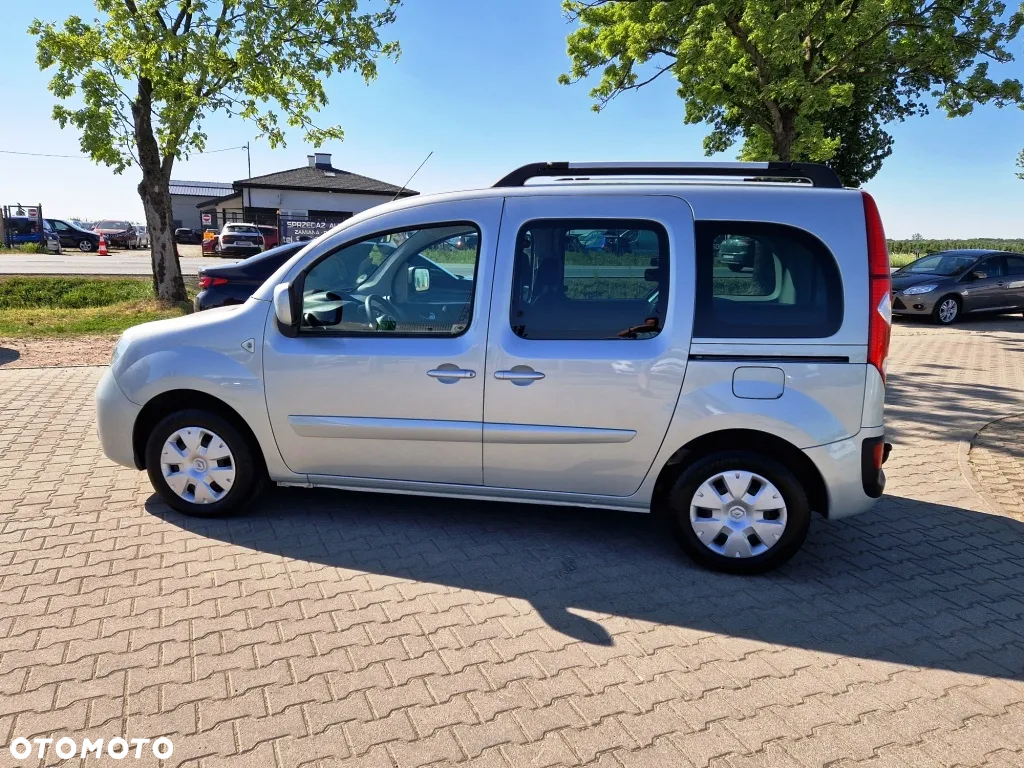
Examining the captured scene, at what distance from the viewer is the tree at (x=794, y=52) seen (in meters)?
13.8

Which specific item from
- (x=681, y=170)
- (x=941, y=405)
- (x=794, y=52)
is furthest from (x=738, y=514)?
(x=794, y=52)

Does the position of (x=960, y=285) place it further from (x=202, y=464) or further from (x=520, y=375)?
(x=202, y=464)

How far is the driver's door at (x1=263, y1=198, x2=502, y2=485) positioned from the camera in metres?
3.94

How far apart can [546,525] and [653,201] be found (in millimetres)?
1971

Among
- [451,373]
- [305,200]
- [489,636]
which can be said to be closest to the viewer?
[489,636]

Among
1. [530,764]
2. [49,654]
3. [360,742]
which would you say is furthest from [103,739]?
[530,764]

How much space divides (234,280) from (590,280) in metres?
6.40

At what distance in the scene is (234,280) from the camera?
895 centimetres

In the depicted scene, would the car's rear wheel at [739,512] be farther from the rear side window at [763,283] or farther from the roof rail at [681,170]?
the roof rail at [681,170]

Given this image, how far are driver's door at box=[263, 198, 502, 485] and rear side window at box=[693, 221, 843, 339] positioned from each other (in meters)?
1.10

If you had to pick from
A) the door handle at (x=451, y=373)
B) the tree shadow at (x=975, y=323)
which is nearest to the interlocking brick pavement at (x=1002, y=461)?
the door handle at (x=451, y=373)

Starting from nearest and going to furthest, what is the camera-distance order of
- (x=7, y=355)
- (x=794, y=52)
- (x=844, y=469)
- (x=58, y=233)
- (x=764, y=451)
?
(x=844, y=469)
(x=764, y=451)
(x=7, y=355)
(x=794, y=52)
(x=58, y=233)

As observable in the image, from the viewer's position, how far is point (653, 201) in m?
3.80

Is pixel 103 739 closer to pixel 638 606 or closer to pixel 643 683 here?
pixel 643 683
